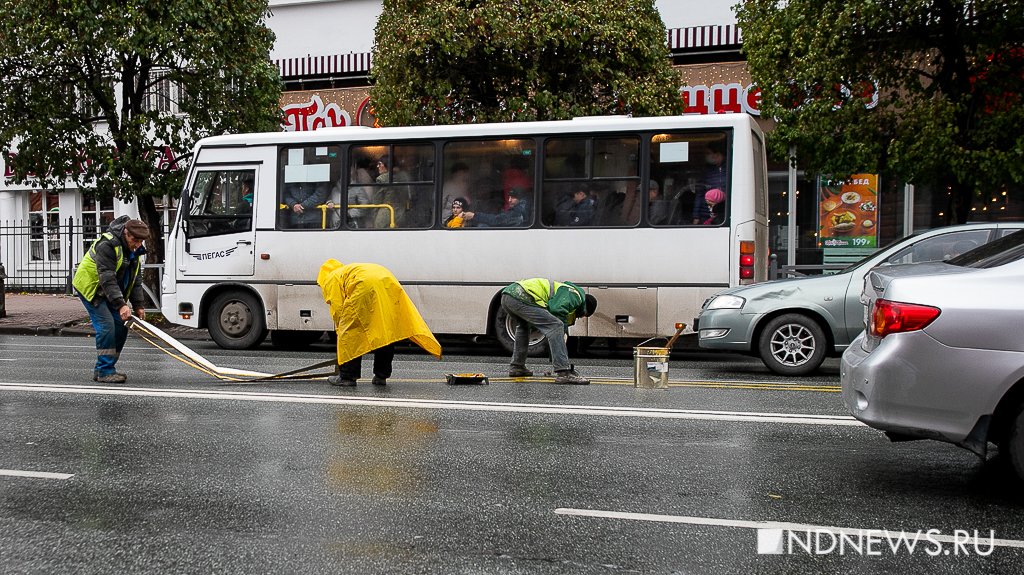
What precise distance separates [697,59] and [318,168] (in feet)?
38.5

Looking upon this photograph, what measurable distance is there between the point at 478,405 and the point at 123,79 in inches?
490

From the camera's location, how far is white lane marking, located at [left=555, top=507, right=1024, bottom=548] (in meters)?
4.52

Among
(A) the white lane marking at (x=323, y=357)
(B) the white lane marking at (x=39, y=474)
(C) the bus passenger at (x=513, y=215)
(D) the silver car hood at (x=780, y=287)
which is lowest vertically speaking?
(A) the white lane marking at (x=323, y=357)

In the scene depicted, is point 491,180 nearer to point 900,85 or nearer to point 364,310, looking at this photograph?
point 364,310

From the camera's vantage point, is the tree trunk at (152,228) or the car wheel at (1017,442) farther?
the tree trunk at (152,228)

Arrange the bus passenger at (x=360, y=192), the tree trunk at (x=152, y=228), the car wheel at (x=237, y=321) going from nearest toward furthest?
the bus passenger at (x=360, y=192) < the car wheel at (x=237, y=321) < the tree trunk at (x=152, y=228)

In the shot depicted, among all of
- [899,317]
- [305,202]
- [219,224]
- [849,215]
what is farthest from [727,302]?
[849,215]

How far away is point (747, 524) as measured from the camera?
472 centimetres

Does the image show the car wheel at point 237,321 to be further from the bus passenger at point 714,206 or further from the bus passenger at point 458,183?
the bus passenger at point 714,206

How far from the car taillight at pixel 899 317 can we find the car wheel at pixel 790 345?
5.72 meters

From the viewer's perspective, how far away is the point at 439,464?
19.8ft

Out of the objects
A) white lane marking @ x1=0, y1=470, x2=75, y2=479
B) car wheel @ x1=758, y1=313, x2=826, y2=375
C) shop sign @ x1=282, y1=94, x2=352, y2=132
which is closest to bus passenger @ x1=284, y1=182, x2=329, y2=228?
car wheel @ x1=758, y1=313, x2=826, y2=375

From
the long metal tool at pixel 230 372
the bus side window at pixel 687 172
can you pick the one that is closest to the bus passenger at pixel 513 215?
the bus side window at pixel 687 172

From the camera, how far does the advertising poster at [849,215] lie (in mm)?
21047
